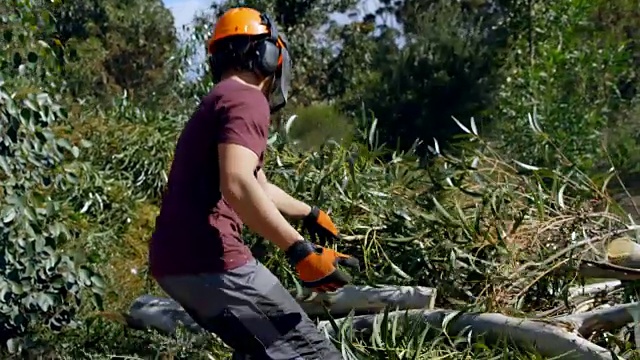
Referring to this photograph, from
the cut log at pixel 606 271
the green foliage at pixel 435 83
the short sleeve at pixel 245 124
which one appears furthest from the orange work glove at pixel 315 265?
the green foliage at pixel 435 83

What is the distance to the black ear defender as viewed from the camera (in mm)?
3514

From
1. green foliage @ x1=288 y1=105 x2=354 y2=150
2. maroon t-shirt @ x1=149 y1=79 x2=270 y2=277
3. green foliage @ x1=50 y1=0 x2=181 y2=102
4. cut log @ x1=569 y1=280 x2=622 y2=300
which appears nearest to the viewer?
maroon t-shirt @ x1=149 y1=79 x2=270 y2=277

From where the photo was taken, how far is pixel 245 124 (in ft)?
10.8

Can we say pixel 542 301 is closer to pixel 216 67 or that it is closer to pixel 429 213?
pixel 429 213

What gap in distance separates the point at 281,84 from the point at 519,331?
1.62m

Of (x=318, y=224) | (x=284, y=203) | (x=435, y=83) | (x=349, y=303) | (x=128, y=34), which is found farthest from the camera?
(x=128, y=34)

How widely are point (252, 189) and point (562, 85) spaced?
10.5 meters

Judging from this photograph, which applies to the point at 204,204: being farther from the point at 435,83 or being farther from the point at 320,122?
the point at 435,83

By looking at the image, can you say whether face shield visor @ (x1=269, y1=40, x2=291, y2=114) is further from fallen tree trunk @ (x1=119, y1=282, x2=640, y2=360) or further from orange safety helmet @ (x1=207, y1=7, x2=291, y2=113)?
fallen tree trunk @ (x1=119, y1=282, x2=640, y2=360)

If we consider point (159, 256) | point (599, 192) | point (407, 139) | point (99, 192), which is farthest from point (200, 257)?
point (407, 139)

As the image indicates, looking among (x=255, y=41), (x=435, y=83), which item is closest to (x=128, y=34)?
(x=435, y=83)

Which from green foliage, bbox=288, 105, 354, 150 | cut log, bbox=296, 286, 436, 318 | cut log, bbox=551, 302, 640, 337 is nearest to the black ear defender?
cut log, bbox=296, 286, 436, 318

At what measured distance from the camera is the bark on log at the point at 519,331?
4230mm

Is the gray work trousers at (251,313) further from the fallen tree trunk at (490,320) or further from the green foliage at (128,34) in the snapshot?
the green foliage at (128,34)
